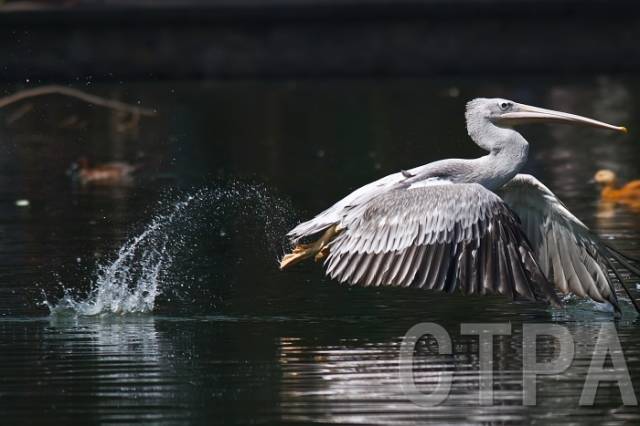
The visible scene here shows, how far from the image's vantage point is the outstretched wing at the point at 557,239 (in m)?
11.3

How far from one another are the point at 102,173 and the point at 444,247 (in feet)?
31.5

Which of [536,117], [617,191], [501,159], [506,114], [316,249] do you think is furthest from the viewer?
[617,191]

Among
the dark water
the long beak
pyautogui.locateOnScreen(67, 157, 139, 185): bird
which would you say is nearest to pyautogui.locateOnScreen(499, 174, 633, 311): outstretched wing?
the dark water

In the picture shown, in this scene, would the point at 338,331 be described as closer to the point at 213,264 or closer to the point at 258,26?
the point at 213,264

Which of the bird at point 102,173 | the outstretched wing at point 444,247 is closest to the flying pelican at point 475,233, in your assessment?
the outstretched wing at point 444,247

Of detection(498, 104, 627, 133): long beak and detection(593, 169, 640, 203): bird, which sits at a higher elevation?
detection(593, 169, 640, 203): bird

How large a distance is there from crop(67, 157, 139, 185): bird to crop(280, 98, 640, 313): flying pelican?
8125mm

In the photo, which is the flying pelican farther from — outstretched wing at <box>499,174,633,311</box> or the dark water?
the dark water

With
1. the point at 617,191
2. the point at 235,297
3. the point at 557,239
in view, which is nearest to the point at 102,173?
the point at 617,191

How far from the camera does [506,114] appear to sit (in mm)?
11430

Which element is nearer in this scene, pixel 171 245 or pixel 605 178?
pixel 171 245

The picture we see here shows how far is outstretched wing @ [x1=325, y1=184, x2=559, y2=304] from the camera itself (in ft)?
33.4

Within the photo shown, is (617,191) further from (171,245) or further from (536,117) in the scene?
(536,117)

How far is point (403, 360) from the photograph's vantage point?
9664 mm
